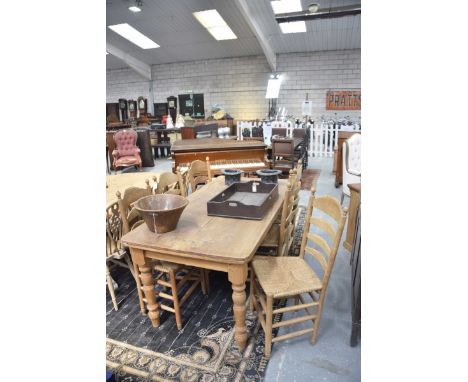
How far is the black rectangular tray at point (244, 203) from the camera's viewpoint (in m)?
2.02

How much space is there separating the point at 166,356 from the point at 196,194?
1275 millimetres

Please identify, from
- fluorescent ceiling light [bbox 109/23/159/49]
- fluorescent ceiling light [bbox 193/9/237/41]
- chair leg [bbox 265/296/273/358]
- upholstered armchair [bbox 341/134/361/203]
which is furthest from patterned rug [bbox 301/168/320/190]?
fluorescent ceiling light [bbox 109/23/159/49]

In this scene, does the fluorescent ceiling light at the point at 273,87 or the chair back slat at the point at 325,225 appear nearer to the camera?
the chair back slat at the point at 325,225

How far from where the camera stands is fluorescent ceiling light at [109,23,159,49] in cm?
893

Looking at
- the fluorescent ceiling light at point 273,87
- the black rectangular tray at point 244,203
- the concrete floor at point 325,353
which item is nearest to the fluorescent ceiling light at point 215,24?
the fluorescent ceiling light at point 273,87

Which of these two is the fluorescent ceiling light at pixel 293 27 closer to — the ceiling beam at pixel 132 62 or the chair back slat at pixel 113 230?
the ceiling beam at pixel 132 62

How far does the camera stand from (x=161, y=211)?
175cm

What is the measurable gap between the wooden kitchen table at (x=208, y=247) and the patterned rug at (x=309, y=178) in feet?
11.4

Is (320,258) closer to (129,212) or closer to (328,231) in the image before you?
(328,231)
